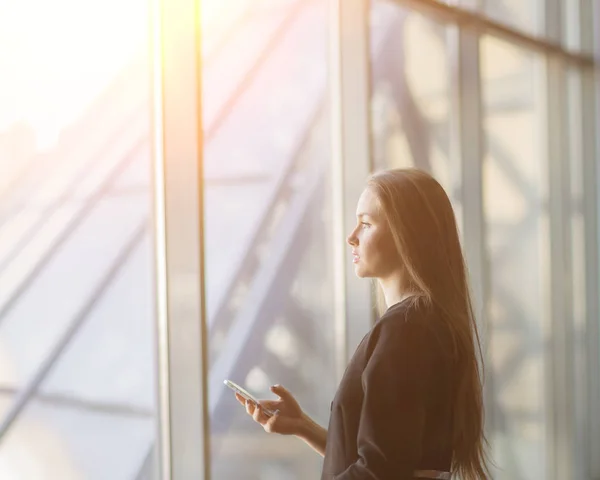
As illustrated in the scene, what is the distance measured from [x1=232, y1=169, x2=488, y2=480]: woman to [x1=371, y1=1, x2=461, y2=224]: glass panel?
1.26 meters

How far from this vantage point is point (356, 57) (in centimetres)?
264

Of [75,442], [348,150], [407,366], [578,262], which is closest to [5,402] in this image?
[75,442]

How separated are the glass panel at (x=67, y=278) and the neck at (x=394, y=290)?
2.34 ft

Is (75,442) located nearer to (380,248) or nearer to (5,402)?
(5,402)

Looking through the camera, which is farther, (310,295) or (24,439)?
(310,295)

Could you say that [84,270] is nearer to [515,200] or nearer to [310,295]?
[310,295]

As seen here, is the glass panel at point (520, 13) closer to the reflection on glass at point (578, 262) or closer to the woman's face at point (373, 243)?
the reflection on glass at point (578, 262)

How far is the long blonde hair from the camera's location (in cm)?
141

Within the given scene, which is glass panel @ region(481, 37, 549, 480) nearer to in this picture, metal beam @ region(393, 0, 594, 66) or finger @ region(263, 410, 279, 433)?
metal beam @ region(393, 0, 594, 66)

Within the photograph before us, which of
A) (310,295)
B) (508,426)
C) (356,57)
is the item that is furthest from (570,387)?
(356,57)

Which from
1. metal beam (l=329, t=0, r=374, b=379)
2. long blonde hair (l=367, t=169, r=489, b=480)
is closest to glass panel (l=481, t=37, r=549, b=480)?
metal beam (l=329, t=0, r=374, b=379)

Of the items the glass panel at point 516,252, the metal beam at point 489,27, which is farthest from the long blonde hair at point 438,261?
the glass panel at point 516,252

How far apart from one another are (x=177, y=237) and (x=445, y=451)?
32.5 inches

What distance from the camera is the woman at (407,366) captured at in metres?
1.30
